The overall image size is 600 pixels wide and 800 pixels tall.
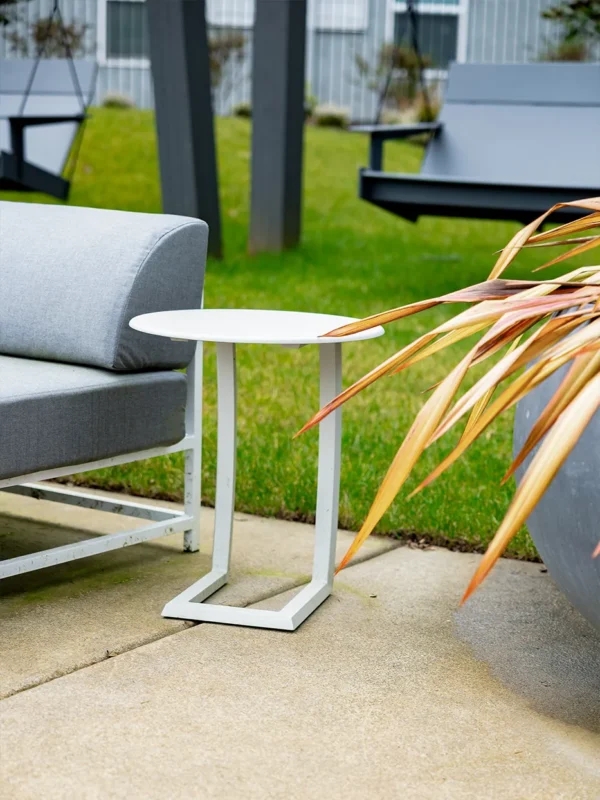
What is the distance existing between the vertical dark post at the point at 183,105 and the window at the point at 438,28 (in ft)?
47.3

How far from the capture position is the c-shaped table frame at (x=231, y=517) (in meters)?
2.36

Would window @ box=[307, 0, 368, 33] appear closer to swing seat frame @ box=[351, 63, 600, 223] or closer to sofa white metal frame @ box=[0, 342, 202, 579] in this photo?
swing seat frame @ box=[351, 63, 600, 223]

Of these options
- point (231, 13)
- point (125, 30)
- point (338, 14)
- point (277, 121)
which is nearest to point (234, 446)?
point (277, 121)

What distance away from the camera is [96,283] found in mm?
2549

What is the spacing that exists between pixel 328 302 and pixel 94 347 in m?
3.90

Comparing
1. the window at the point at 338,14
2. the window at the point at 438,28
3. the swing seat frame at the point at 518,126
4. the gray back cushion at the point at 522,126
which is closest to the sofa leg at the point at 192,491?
the swing seat frame at the point at 518,126

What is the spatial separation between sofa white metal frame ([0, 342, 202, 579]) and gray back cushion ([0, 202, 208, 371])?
0.13 metres

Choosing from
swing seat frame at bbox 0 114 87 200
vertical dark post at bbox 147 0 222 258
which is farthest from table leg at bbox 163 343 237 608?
vertical dark post at bbox 147 0 222 258

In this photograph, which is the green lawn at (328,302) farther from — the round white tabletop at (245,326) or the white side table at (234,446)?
the round white tabletop at (245,326)

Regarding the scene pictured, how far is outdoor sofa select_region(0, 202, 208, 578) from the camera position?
2400mm

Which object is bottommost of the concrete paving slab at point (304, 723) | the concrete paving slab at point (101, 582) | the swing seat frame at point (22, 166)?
the concrete paving slab at point (101, 582)

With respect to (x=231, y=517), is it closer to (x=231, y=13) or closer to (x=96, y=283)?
(x=96, y=283)

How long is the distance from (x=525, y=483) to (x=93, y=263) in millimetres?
1477

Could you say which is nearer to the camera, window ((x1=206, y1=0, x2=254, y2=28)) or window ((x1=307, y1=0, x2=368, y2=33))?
window ((x1=307, y1=0, x2=368, y2=33))
